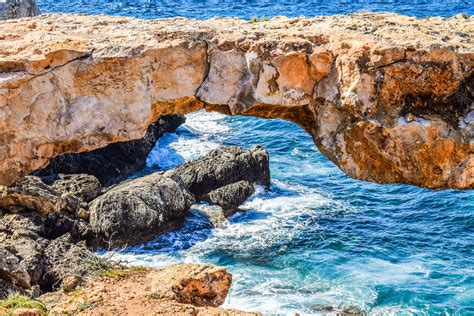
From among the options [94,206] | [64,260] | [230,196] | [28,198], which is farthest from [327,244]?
[28,198]

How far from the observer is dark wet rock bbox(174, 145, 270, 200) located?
20859 mm

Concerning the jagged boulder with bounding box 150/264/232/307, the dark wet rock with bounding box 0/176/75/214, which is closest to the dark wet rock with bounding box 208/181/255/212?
the dark wet rock with bounding box 0/176/75/214

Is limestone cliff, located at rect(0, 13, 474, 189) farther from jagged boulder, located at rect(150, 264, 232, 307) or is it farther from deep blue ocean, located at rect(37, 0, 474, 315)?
deep blue ocean, located at rect(37, 0, 474, 315)

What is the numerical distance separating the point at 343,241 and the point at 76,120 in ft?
39.8

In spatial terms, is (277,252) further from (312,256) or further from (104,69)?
(104,69)

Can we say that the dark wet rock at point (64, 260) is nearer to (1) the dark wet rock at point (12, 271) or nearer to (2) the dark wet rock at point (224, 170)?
(1) the dark wet rock at point (12, 271)

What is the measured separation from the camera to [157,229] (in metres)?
18.3

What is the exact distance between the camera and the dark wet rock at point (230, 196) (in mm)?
20266

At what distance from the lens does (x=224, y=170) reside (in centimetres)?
2100

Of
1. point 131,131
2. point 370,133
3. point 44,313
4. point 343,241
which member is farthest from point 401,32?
point 343,241

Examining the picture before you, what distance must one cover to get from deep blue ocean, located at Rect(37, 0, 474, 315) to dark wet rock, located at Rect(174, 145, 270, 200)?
57 cm

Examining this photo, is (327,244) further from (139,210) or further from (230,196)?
(139,210)

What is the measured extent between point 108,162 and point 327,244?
25.8ft

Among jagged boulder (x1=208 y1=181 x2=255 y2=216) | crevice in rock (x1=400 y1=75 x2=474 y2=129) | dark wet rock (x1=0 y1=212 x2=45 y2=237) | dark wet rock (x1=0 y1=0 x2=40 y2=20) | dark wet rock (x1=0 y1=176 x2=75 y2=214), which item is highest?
dark wet rock (x1=0 y1=0 x2=40 y2=20)
